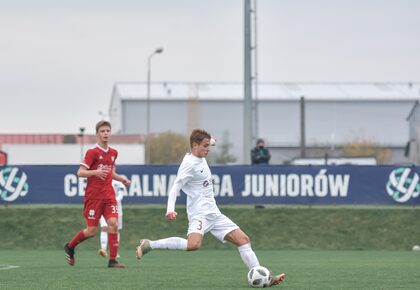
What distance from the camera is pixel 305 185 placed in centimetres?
3159

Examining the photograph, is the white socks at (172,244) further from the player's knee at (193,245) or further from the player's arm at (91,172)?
the player's arm at (91,172)

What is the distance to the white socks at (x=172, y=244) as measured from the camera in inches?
565

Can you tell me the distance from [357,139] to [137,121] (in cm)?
2244

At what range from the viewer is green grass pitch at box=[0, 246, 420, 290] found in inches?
555

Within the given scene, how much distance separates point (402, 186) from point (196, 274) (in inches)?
627

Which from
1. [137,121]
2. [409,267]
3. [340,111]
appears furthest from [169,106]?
[409,267]

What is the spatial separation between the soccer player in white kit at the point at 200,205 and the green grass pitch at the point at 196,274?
49 cm

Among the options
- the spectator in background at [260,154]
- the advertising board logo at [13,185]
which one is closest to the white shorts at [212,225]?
the advertising board logo at [13,185]

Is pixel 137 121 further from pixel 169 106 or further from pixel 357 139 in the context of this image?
pixel 357 139

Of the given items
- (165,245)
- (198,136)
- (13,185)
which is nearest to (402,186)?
(13,185)

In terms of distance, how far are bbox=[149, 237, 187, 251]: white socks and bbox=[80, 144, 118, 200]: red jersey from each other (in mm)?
3254

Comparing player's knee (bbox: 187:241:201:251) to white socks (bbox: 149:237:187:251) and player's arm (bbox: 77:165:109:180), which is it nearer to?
white socks (bbox: 149:237:187:251)

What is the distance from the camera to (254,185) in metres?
31.6

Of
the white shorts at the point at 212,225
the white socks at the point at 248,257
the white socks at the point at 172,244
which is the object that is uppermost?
the white shorts at the point at 212,225
